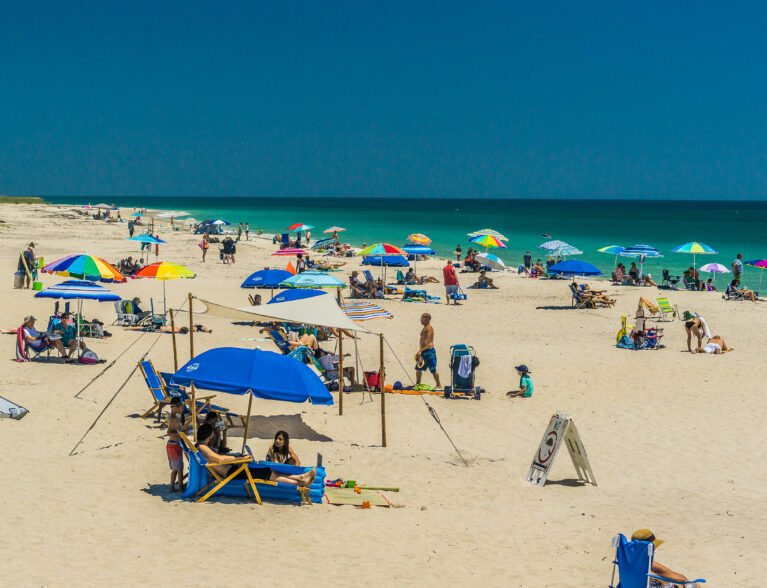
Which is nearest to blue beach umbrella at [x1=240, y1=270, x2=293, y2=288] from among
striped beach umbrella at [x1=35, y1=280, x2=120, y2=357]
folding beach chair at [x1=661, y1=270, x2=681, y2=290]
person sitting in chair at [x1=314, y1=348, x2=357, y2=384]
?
striped beach umbrella at [x1=35, y1=280, x2=120, y2=357]

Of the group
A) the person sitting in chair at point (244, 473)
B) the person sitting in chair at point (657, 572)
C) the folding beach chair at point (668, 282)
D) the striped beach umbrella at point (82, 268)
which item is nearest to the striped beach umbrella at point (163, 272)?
the striped beach umbrella at point (82, 268)

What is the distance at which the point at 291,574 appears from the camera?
19.3ft

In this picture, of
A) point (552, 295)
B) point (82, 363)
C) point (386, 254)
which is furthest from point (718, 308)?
point (82, 363)

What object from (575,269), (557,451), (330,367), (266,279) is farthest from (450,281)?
(557,451)

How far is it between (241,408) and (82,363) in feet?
12.4

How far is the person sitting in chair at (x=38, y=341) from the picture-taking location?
12.7 m

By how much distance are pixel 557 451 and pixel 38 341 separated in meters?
9.33

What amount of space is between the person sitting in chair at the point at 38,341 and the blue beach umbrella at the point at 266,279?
13.7 feet

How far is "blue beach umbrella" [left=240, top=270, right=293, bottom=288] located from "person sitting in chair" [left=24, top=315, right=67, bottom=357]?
4.18 m

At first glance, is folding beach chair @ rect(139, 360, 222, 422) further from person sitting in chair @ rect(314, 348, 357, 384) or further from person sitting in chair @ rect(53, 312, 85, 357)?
person sitting in chair @ rect(53, 312, 85, 357)

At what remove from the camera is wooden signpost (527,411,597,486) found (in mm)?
8336

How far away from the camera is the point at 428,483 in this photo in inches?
327

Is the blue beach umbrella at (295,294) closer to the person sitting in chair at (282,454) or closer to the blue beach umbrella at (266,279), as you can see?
the blue beach umbrella at (266,279)

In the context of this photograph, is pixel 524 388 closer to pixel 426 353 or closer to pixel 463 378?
pixel 463 378
